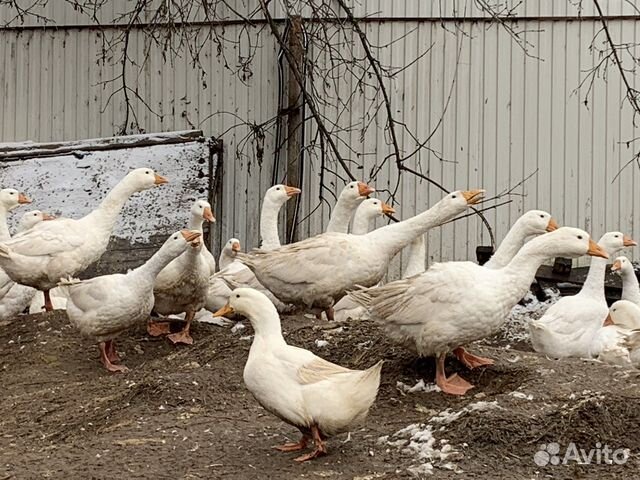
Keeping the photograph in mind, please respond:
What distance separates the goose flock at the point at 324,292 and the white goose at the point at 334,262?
0.4 inches

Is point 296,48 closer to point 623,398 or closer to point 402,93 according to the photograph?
point 402,93

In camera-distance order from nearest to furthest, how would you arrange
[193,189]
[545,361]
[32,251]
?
[545,361] → [32,251] → [193,189]

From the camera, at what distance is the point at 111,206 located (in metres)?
9.02

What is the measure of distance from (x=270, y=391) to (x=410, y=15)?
24.4 feet

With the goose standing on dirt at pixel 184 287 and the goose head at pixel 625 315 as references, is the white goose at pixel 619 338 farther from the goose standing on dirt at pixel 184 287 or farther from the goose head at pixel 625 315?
the goose standing on dirt at pixel 184 287

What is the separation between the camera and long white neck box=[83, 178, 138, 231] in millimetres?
8992

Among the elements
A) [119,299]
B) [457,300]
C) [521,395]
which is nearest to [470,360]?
[457,300]

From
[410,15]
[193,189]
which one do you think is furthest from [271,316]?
[410,15]

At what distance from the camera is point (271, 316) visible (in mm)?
5586

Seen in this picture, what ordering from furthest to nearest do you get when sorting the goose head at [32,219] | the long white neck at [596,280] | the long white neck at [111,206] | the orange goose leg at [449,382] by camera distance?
the goose head at [32,219]
the long white neck at [111,206]
the long white neck at [596,280]
the orange goose leg at [449,382]

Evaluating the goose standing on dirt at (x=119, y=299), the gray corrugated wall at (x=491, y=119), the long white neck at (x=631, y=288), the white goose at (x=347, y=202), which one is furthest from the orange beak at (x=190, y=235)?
the gray corrugated wall at (x=491, y=119)

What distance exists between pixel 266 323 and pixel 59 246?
370 centimetres

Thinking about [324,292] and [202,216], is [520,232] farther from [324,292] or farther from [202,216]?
[202,216]

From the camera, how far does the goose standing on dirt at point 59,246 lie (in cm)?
869
